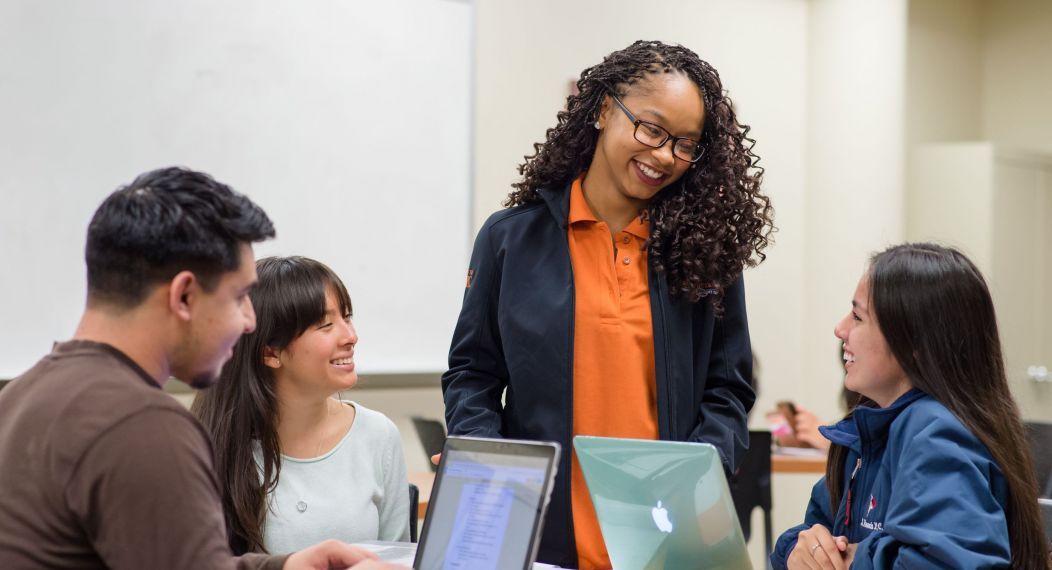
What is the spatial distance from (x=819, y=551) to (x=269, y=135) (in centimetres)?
277

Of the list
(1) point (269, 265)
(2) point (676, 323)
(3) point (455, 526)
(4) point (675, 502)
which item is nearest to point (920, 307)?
(2) point (676, 323)

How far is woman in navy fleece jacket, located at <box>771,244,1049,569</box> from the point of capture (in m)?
1.47

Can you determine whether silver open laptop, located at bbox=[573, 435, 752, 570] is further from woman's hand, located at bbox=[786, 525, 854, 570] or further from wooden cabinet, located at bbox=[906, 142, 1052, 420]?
wooden cabinet, located at bbox=[906, 142, 1052, 420]

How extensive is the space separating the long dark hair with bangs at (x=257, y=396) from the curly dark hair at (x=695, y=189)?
46cm

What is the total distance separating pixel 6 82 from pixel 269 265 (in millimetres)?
1765

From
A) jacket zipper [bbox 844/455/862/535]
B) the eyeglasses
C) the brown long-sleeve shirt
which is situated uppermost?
the eyeglasses

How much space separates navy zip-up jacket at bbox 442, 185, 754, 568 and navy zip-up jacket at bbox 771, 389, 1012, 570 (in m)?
0.22

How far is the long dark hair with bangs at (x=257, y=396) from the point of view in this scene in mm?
1937

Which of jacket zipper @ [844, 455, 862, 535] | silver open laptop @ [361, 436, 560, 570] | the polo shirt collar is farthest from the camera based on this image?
the polo shirt collar

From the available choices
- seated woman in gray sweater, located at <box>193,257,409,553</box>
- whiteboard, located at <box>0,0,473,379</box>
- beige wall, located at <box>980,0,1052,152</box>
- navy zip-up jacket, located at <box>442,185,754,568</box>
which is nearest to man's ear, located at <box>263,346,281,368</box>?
seated woman in gray sweater, located at <box>193,257,409,553</box>

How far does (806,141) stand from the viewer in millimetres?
5594

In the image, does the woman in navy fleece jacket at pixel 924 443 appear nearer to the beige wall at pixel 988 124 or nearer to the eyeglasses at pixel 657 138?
the eyeglasses at pixel 657 138

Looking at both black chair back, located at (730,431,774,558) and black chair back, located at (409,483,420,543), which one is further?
black chair back, located at (730,431,774,558)

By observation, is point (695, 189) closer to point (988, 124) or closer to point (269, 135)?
point (269, 135)
